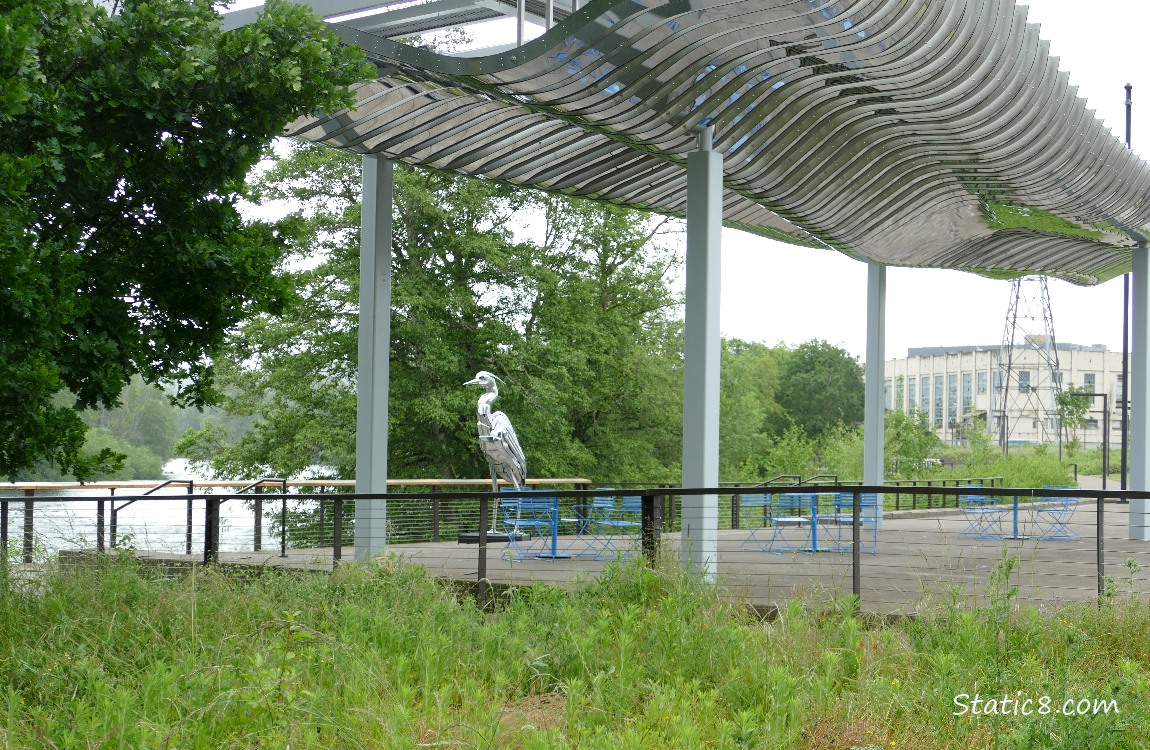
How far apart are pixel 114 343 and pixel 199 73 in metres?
1.63

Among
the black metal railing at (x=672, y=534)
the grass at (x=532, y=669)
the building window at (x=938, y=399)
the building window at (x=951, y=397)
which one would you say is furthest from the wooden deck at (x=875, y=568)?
the building window at (x=938, y=399)

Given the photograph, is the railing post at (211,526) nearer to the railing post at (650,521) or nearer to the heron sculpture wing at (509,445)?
the railing post at (650,521)

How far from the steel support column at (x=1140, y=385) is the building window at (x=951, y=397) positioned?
85276 mm

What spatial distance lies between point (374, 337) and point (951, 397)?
94252mm

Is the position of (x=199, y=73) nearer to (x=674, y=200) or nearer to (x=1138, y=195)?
(x=674, y=200)

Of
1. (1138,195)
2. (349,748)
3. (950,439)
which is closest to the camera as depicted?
(349,748)

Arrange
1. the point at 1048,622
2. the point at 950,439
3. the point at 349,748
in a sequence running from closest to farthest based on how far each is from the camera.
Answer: the point at 349,748 → the point at 1048,622 → the point at 950,439

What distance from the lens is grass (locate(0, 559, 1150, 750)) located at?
14.5 ft

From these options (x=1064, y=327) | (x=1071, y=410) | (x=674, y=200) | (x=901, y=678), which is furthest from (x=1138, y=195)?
(x=1064, y=327)

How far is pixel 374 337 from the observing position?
1219cm

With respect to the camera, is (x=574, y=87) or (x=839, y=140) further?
(x=839, y=140)

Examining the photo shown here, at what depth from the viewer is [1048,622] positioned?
6.21 meters

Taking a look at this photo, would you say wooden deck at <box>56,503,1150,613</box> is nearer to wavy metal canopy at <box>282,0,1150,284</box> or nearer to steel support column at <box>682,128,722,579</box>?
steel support column at <box>682,128,722,579</box>

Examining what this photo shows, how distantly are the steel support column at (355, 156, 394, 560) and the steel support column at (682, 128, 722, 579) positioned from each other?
357 centimetres
